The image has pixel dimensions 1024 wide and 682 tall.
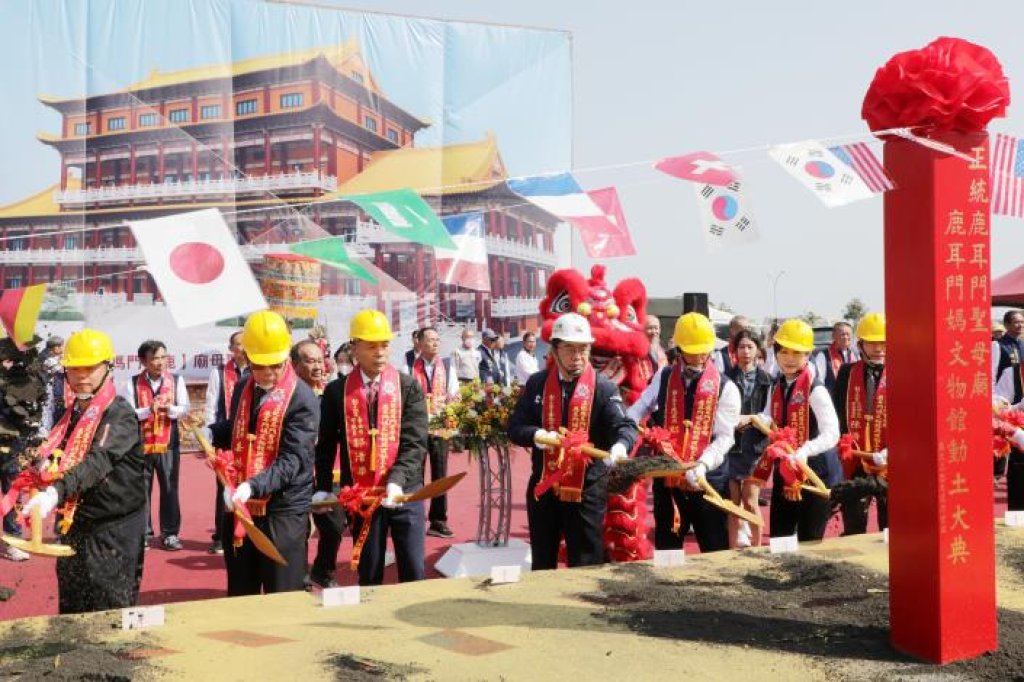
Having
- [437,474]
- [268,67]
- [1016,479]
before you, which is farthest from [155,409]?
[268,67]

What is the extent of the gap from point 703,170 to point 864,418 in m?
2.54

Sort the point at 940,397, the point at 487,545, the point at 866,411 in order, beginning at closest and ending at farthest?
the point at 940,397 → the point at 866,411 → the point at 487,545

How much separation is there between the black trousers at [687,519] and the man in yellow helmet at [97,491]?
2.67 metres

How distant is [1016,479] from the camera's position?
660cm

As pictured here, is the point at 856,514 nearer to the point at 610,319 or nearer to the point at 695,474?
the point at 695,474

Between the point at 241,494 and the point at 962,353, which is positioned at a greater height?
the point at 962,353

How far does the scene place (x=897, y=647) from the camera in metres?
3.00

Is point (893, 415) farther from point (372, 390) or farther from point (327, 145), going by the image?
point (327, 145)

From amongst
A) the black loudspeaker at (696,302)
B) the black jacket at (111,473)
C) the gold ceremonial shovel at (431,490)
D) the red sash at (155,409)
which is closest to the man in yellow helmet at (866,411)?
the gold ceremonial shovel at (431,490)

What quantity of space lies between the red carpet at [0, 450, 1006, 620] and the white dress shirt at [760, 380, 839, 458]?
1722 millimetres

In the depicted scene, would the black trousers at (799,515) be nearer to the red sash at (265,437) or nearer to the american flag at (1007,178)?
the american flag at (1007,178)

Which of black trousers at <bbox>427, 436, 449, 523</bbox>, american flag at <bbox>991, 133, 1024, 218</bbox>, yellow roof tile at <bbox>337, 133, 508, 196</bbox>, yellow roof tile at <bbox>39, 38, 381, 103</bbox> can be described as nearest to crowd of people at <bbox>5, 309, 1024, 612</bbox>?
american flag at <bbox>991, 133, 1024, 218</bbox>

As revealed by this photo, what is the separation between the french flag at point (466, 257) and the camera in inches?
253

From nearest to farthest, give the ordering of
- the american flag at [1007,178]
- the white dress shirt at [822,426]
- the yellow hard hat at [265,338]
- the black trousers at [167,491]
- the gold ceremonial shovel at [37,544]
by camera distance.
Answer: the american flag at [1007,178] → the gold ceremonial shovel at [37,544] → the yellow hard hat at [265,338] → the white dress shirt at [822,426] → the black trousers at [167,491]
